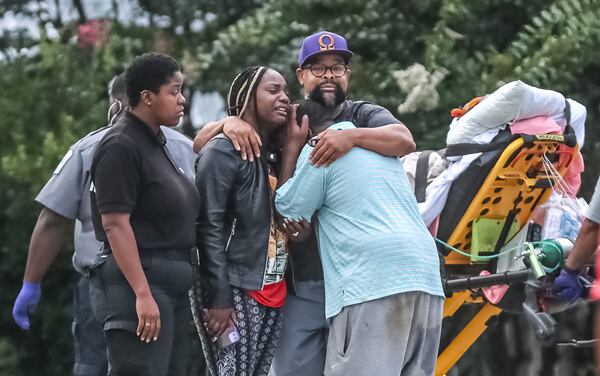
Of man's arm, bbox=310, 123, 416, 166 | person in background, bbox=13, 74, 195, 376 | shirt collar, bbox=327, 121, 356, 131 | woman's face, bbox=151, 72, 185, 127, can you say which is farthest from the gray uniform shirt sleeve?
person in background, bbox=13, 74, 195, 376

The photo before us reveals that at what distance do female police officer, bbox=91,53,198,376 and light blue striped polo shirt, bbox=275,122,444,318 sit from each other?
43cm

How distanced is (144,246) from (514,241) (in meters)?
2.17

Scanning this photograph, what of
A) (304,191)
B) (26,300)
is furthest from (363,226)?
(26,300)

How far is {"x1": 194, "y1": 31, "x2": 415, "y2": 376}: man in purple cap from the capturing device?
5688mm

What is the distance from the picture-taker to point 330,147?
5.48m

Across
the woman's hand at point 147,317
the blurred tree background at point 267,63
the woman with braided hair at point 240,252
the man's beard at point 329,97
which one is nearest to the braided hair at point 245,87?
the woman with braided hair at point 240,252

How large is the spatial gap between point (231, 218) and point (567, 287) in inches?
60.1

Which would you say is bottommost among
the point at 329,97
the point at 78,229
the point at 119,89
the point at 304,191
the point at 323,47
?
the point at 78,229

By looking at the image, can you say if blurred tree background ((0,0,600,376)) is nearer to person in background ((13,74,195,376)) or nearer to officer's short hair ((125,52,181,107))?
person in background ((13,74,195,376))

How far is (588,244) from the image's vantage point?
18.2 feet

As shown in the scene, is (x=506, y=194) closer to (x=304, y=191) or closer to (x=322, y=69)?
(x=322, y=69)

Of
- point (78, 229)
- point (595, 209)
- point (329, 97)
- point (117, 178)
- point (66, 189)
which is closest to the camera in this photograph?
point (595, 209)

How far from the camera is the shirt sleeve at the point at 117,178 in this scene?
536 cm

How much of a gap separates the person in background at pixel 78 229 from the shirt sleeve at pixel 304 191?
1.41 meters
